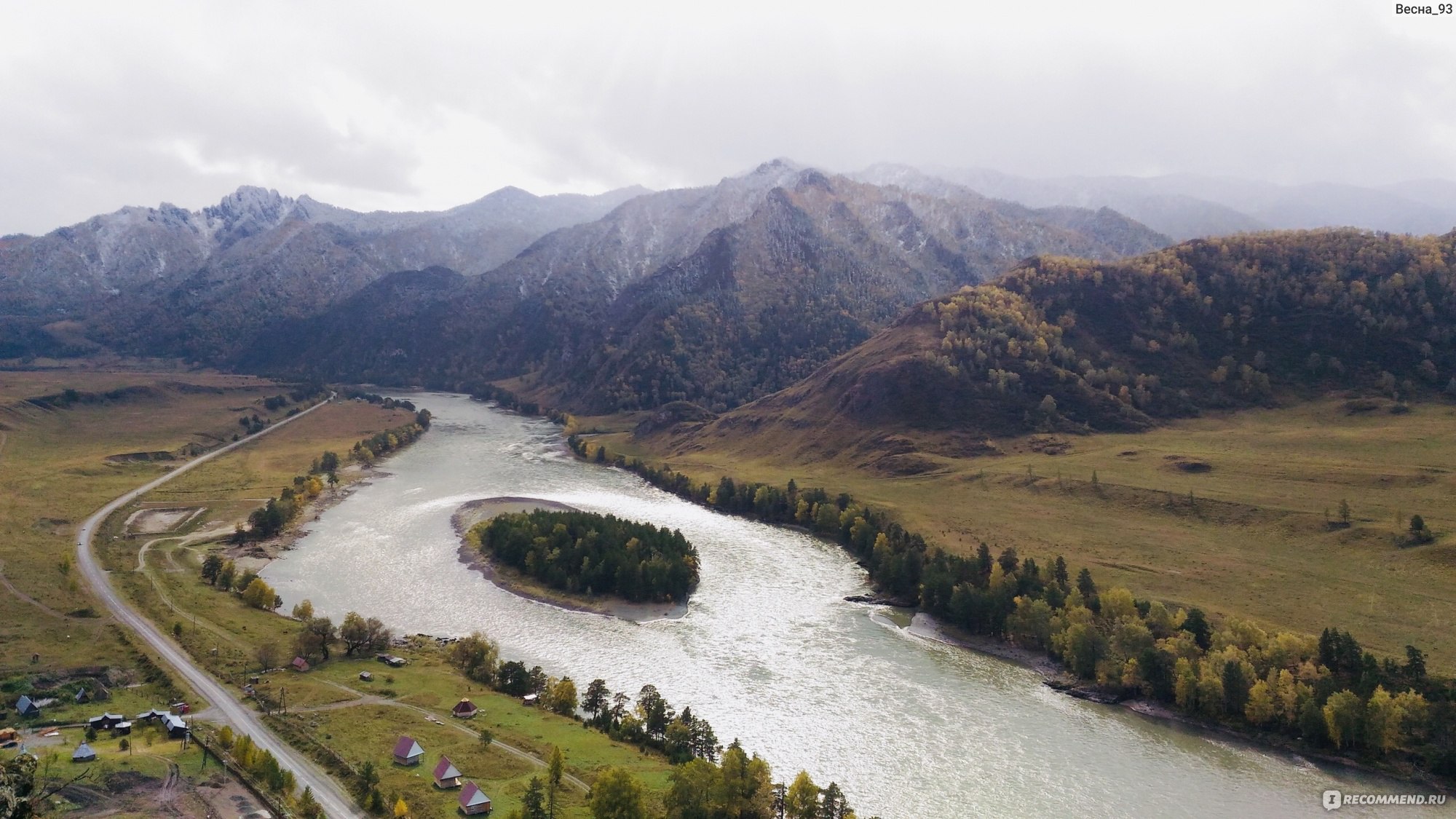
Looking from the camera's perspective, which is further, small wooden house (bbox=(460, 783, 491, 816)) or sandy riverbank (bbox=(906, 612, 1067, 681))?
sandy riverbank (bbox=(906, 612, 1067, 681))

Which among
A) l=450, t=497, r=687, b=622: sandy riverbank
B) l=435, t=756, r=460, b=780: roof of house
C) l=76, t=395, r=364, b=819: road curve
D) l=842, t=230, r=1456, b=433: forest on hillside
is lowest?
l=76, t=395, r=364, b=819: road curve

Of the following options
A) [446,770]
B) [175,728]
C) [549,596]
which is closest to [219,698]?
[175,728]

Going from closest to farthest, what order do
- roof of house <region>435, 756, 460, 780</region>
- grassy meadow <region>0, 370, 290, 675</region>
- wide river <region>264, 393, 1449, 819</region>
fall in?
1. roof of house <region>435, 756, 460, 780</region>
2. wide river <region>264, 393, 1449, 819</region>
3. grassy meadow <region>0, 370, 290, 675</region>

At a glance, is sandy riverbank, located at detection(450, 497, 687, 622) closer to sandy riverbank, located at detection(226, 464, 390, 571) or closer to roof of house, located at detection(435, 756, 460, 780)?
sandy riverbank, located at detection(226, 464, 390, 571)

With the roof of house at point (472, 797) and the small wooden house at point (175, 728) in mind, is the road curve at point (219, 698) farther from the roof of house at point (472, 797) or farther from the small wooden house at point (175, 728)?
the roof of house at point (472, 797)

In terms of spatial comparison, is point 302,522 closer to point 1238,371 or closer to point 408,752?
point 408,752

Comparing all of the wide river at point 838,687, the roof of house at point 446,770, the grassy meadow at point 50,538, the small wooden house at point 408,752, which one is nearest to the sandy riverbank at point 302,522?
the wide river at point 838,687

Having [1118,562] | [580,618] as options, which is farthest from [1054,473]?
[580,618]

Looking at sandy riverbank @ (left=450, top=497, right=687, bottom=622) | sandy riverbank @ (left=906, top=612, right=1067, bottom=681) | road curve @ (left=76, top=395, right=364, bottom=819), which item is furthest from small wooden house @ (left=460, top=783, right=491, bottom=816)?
sandy riverbank @ (left=906, top=612, right=1067, bottom=681)
